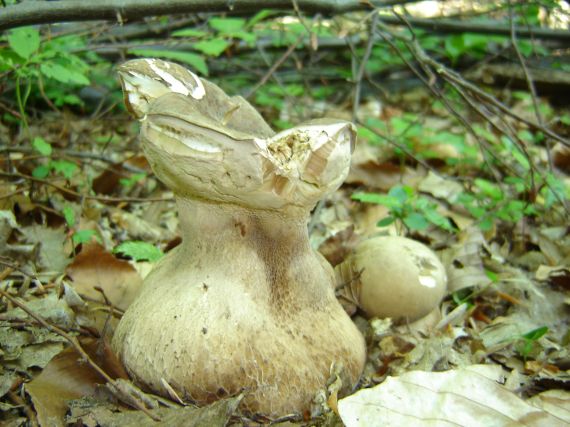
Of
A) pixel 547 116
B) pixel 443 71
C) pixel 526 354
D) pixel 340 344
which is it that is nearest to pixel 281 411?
pixel 340 344

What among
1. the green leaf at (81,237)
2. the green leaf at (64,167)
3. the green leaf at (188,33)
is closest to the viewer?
the green leaf at (81,237)

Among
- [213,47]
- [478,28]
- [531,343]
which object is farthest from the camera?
[478,28]

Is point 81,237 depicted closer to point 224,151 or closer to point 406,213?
point 224,151

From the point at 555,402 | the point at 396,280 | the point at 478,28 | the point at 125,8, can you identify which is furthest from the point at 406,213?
the point at 478,28

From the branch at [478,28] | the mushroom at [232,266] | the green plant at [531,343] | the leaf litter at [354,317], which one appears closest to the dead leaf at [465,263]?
the leaf litter at [354,317]

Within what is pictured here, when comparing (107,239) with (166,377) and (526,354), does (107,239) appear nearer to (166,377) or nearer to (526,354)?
(166,377)

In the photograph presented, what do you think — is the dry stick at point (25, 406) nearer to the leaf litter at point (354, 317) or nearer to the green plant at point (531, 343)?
the leaf litter at point (354, 317)

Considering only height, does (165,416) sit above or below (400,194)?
above
